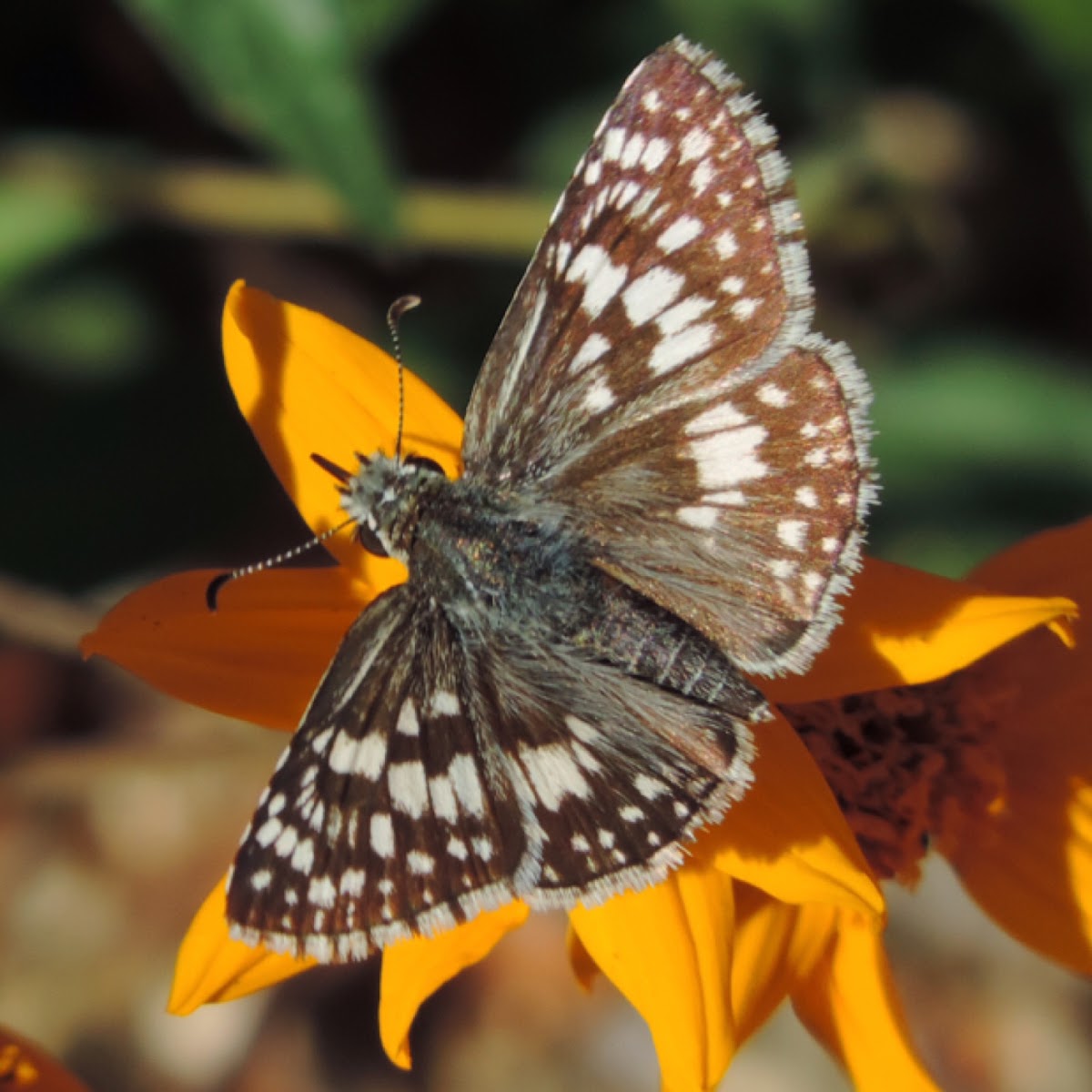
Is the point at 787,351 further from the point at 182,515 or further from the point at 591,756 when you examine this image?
the point at 182,515

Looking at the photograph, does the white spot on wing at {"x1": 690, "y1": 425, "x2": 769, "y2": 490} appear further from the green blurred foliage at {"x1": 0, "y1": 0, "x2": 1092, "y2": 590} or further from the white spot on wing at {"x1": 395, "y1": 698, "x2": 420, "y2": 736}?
the green blurred foliage at {"x1": 0, "y1": 0, "x2": 1092, "y2": 590}

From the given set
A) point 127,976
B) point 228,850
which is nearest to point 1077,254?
point 228,850

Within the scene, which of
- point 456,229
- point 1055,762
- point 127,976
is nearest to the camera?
point 1055,762

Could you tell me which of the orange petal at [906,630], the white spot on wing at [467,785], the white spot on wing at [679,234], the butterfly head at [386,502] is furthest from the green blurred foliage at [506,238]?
the white spot on wing at [467,785]

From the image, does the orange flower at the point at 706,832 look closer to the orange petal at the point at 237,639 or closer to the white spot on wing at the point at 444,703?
the orange petal at the point at 237,639

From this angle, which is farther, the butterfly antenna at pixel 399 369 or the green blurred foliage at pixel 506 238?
the green blurred foliage at pixel 506 238

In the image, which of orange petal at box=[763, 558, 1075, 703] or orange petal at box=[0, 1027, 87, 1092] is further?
orange petal at box=[0, 1027, 87, 1092]

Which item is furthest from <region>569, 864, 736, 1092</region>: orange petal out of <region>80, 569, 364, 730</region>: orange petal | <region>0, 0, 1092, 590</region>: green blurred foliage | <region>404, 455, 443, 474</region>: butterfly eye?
<region>0, 0, 1092, 590</region>: green blurred foliage
